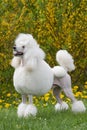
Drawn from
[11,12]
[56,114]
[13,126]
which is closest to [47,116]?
[56,114]

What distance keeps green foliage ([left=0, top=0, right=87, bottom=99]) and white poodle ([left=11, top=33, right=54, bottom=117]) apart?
3493 mm

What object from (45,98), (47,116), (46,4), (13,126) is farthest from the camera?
(46,4)

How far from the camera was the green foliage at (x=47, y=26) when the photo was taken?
959cm

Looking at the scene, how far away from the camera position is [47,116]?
6.24 metres

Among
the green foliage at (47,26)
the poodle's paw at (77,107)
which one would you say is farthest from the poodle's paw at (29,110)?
the green foliage at (47,26)

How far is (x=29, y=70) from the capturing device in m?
5.84

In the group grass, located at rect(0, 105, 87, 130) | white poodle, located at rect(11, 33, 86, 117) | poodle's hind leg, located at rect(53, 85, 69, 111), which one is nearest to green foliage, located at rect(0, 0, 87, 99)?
poodle's hind leg, located at rect(53, 85, 69, 111)

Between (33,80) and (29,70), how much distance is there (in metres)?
0.13

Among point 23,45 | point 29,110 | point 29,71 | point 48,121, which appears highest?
point 23,45

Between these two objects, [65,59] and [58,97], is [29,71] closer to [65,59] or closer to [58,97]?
[65,59]

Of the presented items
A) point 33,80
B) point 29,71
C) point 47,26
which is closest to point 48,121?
point 33,80

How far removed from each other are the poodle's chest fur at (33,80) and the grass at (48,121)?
0.34m

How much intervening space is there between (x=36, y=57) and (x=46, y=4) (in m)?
3.83

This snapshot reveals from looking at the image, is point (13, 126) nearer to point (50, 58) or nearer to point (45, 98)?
point (45, 98)
